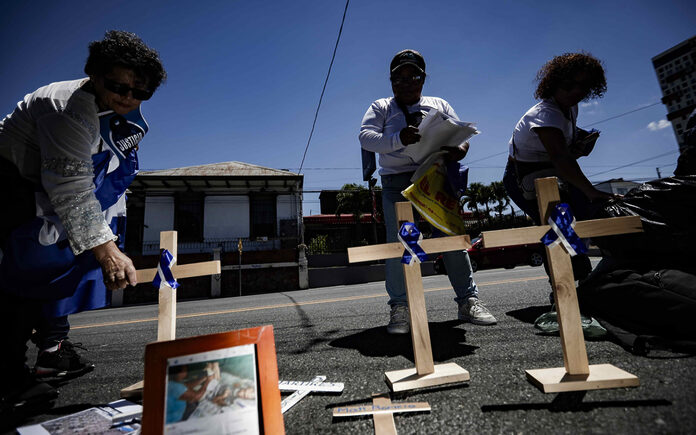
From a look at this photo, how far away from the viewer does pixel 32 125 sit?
127 centimetres

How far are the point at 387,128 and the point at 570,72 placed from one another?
1.29 m

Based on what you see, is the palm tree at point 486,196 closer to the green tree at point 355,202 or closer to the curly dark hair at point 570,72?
the green tree at point 355,202

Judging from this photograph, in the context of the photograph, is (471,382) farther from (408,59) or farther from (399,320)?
(408,59)

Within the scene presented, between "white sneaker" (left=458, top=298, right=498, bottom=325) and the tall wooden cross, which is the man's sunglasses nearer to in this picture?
the tall wooden cross

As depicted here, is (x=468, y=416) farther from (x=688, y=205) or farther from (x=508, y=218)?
(x=508, y=218)

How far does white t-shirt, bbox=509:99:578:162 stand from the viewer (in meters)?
1.92

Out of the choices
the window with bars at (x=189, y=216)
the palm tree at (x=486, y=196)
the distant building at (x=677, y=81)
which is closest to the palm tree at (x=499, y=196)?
the palm tree at (x=486, y=196)

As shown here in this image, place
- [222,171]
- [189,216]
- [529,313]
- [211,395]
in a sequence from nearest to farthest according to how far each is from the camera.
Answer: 1. [211,395]
2. [529,313]
3. [189,216]
4. [222,171]

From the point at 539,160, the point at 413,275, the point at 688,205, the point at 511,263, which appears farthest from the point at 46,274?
the point at 511,263

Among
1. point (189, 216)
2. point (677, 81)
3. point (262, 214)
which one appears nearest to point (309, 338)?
point (262, 214)

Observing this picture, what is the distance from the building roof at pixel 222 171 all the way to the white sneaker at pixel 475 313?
1600 cm

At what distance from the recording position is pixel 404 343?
173 cm

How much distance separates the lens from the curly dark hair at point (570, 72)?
196cm

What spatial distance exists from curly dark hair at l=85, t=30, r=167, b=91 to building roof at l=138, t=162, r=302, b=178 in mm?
15892
